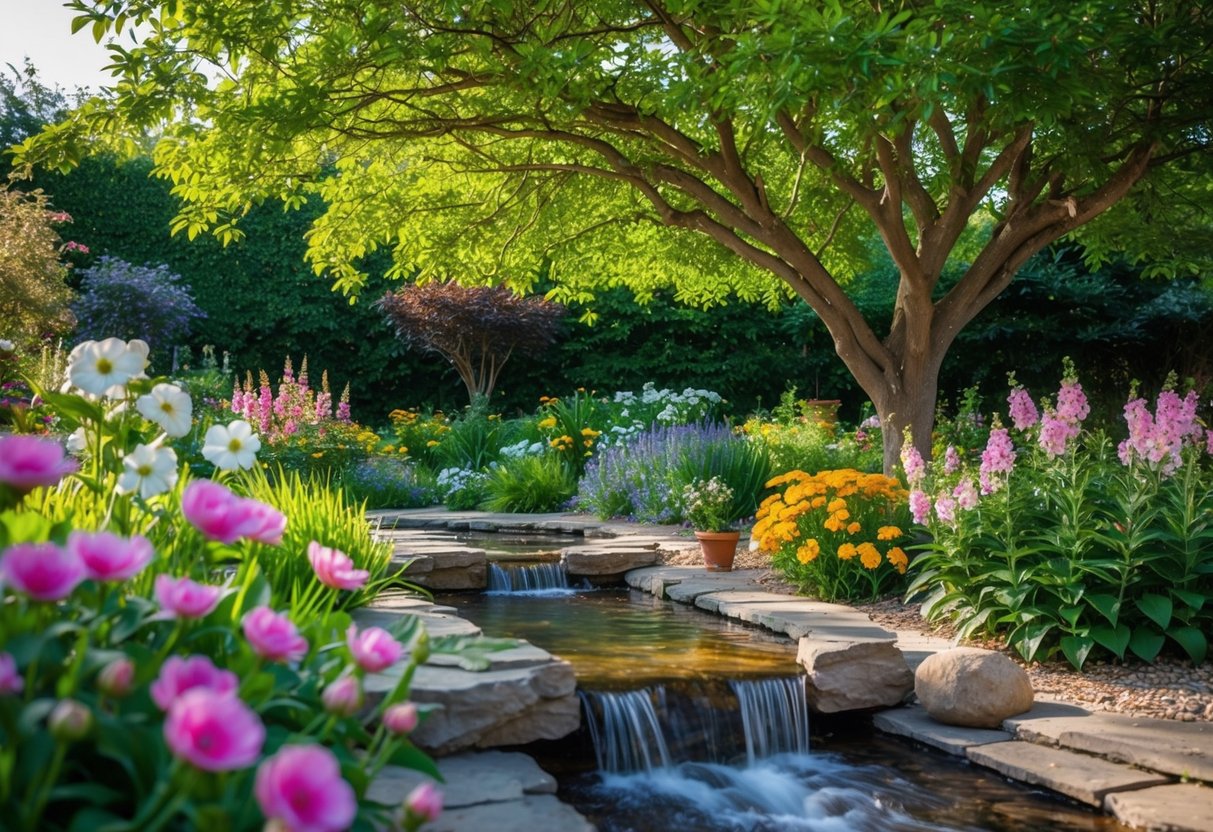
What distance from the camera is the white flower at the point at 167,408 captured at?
2332mm

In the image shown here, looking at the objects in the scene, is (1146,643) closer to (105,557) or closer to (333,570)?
(333,570)

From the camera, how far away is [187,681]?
4.64ft

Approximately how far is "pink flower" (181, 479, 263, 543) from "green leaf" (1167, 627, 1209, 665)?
3.67m

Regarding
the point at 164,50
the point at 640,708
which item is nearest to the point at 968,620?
the point at 640,708

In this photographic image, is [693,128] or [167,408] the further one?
[693,128]

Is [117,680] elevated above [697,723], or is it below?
above

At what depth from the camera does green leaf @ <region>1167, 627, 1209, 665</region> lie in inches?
157

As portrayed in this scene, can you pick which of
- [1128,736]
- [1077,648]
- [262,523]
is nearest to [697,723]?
[1128,736]

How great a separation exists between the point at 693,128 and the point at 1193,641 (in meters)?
4.57

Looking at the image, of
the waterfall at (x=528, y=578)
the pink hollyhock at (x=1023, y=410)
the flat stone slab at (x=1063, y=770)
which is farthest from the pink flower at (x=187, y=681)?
the waterfall at (x=528, y=578)

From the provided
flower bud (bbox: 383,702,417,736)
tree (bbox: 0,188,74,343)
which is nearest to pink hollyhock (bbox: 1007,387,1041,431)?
flower bud (bbox: 383,702,417,736)

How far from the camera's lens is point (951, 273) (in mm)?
13641

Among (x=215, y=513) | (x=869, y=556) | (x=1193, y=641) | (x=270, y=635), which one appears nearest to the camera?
(x=270, y=635)

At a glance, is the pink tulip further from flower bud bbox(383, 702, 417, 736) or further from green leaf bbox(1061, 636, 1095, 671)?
green leaf bbox(1061, 636, 1095, 671)
